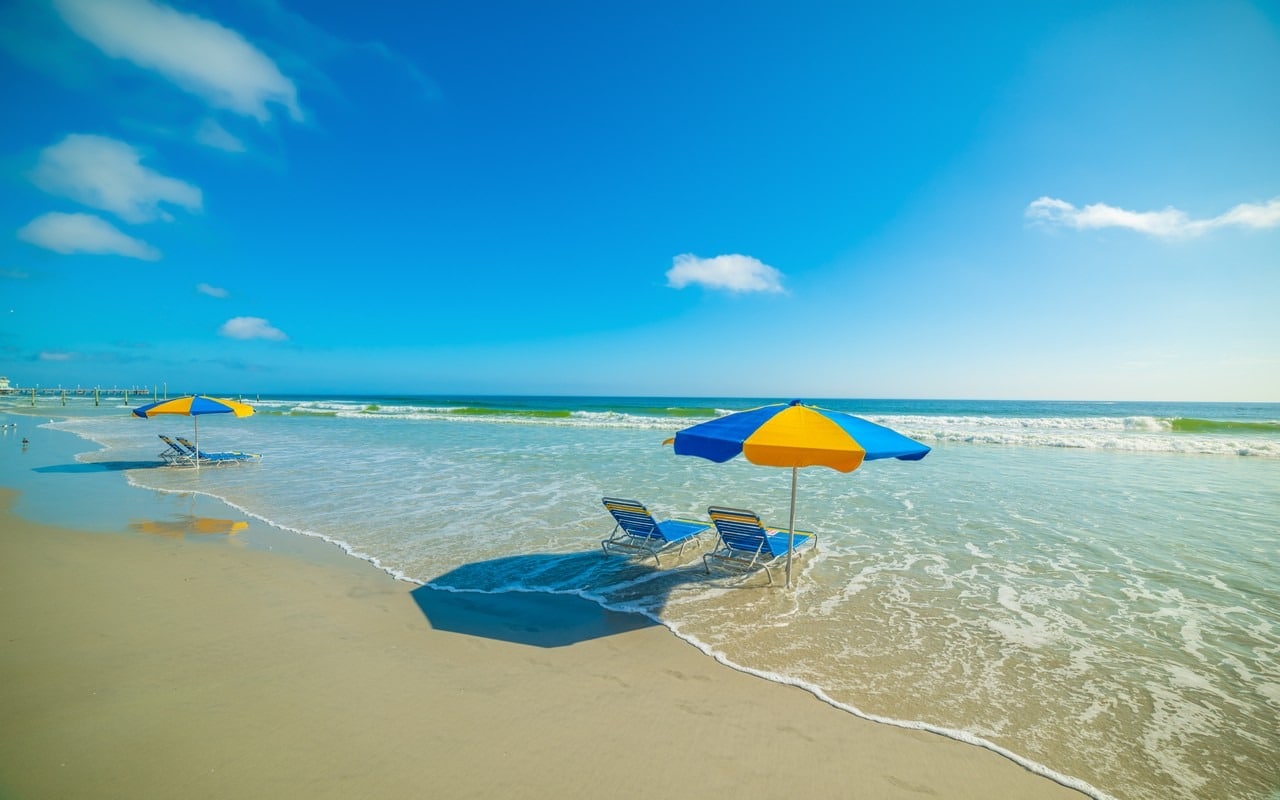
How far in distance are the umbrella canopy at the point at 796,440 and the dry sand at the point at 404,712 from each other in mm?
1944

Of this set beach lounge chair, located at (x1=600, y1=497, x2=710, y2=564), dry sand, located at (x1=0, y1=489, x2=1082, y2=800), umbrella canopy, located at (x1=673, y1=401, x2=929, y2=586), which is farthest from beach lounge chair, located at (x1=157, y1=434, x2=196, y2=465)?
umbrella canopy, located at (x1=673, y1=401, x2=929, y2=586)

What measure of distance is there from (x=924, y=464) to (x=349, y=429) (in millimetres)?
28781

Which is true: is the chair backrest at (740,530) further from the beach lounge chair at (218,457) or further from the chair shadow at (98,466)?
the chair shadow at (98,466)

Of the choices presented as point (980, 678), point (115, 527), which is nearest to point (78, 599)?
point (115, 527)

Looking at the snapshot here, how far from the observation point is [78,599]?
19.4ft

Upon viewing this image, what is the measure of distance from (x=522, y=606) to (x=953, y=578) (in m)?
5.58

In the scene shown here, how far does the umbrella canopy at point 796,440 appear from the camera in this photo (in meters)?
5.29

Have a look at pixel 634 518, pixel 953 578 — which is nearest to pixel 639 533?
pixel 634 518

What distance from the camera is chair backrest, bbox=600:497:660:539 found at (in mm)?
7328

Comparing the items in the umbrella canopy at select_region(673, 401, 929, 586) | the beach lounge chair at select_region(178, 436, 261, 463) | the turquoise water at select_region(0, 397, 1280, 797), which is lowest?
the turquoise water at select_region(0, 397, 1280, 797)

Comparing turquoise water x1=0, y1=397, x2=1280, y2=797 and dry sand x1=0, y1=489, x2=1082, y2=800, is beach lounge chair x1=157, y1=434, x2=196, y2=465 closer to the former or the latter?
turquoise water x1=0, y1=397, x2=1280, y2=797

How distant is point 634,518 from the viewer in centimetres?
745

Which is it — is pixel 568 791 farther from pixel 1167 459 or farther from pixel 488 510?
pixel 1167 459

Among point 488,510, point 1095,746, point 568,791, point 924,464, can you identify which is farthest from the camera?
point 924,464
